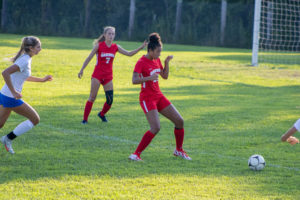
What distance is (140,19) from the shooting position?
59.0m

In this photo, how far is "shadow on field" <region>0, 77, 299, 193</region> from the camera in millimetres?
6207

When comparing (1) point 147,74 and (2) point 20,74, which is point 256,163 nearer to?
(1) point 147,74

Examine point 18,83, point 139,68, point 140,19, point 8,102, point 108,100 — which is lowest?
point 108,100

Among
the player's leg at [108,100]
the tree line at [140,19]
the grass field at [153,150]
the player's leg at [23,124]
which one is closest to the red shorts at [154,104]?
the grass field at [153,150]

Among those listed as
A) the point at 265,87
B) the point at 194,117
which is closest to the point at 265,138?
the point at 194,117

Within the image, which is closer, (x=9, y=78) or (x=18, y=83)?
(x=9, y=78)

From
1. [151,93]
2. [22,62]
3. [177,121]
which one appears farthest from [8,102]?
[177,121]

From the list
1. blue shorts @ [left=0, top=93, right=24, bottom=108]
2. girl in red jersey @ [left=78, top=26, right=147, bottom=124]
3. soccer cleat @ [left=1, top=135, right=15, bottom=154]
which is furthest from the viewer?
girl in red jersey @ [left=78, top=26, right=147, bottom=124]

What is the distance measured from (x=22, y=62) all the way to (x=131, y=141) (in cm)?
248

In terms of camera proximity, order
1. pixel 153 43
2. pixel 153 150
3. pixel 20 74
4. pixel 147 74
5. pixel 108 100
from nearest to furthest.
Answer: pixel 20 74 → pixel 153 43 → pixel 147 74 → pixel 153 150 → pixel 108 100

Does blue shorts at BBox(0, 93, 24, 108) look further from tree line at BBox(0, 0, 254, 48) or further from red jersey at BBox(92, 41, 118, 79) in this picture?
tree line at BBox(0, 0, 254, 48)

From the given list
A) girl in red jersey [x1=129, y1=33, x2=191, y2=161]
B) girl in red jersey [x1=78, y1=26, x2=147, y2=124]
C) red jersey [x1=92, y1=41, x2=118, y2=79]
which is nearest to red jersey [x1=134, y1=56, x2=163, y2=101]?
girl in red jersey [x1=129, y1=33, x2=191, y2=161]

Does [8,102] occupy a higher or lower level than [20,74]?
lower

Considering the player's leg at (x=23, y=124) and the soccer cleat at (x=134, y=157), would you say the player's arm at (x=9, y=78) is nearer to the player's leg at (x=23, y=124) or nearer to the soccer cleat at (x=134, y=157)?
the player's leg at (x=23, y=124)
